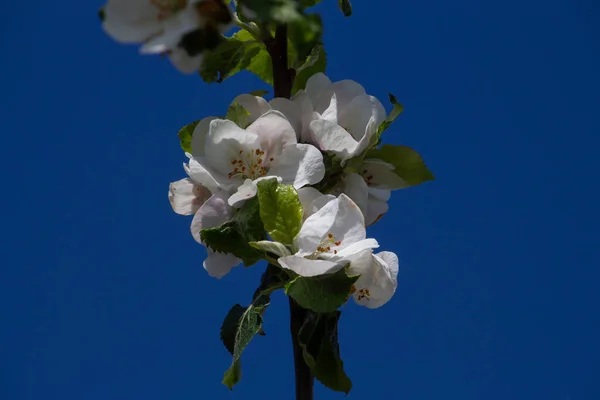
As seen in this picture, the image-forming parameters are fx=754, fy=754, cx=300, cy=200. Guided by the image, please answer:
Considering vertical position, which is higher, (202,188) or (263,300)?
(202,188)

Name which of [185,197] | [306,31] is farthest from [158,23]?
[185,197]

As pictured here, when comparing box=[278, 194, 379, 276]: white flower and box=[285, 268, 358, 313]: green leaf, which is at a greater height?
box=[278, 194, 379, 276]: white flower

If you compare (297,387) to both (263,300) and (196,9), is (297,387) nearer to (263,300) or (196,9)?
(263,300)

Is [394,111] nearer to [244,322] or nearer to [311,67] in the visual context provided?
[311,67]

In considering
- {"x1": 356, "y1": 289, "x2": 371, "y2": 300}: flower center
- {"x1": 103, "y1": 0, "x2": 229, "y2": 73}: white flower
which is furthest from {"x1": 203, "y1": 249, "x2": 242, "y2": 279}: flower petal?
{"x1": 103, "y1": 0, "x2": 229, "y2": 73}: white flower

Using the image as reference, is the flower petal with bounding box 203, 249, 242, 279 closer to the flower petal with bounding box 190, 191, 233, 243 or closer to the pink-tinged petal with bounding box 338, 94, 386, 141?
the flower petal with bounding box 190, 191, 233, 243

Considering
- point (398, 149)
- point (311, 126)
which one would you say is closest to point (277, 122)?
point (311, 126)

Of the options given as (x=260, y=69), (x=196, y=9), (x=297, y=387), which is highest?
(x=260, y=69)
